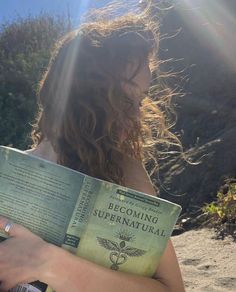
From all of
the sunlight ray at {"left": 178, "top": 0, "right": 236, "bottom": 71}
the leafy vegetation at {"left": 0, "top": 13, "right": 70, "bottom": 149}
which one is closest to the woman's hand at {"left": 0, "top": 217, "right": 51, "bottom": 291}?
the sunlight ray at {"left": 178, "top": 0, "right": 236, "bottom": 71}

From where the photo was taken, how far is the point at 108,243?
1390 mm

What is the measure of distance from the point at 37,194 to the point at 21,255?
143 millimetres

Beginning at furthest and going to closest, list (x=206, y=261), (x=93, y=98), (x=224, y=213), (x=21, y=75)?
(x=21, y=75) → (x=224, y=213) → (x=206, y=261) → (x=93, y=98)

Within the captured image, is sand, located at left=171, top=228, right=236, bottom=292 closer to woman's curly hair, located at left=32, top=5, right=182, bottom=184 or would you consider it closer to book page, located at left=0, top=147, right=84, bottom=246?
woman's curly hair, located at left=32, top=5, right=182, bottom=184

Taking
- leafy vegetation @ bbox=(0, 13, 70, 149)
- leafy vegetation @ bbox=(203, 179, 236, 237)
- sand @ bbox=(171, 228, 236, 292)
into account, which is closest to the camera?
sand @ bbox=(171, 228, 236, 292)

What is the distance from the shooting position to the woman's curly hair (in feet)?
4.96

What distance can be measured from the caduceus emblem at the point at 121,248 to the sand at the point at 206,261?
8.24 feet

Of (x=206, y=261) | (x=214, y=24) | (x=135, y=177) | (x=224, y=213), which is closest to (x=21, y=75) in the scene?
(x=214, y=24)

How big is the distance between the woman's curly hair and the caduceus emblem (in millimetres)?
192

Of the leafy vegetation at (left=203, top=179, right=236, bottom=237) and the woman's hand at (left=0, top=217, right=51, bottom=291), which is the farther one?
the leafy vegetation at (left=203, top=179, right=236, bottom=237)

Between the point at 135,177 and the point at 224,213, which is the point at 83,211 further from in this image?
the point at 224,213

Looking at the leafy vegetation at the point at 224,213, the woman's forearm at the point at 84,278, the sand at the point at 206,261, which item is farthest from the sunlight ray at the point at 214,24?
the woman's forearm at the point at 84,278

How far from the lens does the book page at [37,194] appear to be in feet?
4.50

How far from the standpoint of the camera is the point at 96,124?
152 centimetres
